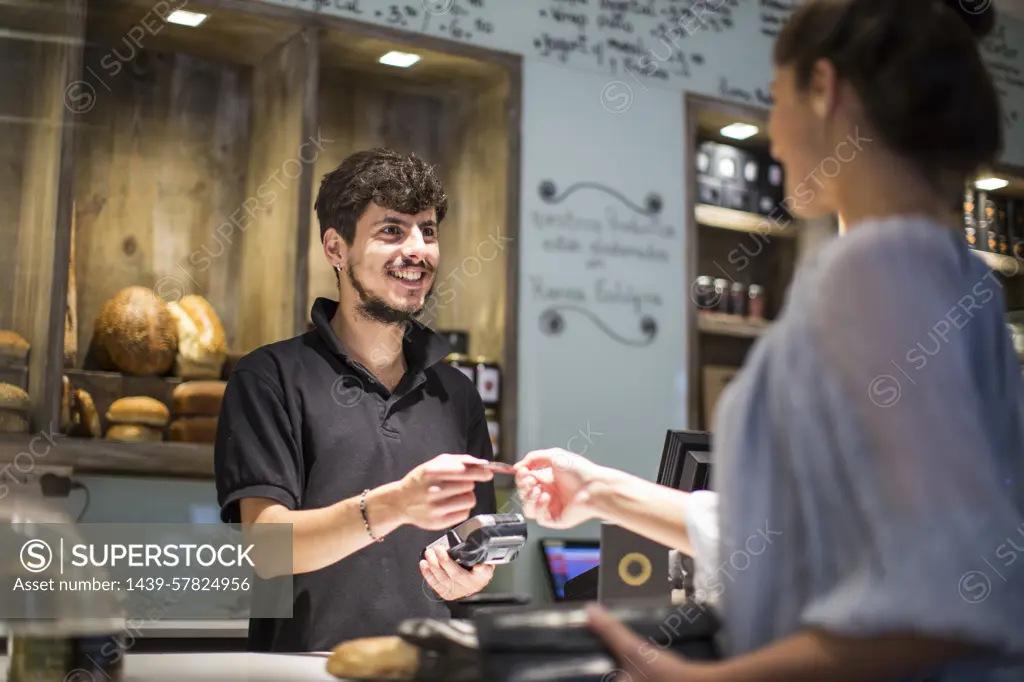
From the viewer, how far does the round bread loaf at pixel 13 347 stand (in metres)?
2.68

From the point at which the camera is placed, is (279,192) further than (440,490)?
Yes

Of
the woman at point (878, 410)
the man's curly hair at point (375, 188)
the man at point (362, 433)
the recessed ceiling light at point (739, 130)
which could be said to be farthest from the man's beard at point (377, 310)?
the recessed ceiling light at point (739, 130)

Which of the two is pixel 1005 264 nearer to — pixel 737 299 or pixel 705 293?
pixel 737 299

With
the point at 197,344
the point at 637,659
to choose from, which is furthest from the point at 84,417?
the point at 637,659

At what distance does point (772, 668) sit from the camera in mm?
687

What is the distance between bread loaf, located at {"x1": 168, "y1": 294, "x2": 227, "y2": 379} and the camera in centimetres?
308

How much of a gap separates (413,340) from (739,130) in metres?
2.48

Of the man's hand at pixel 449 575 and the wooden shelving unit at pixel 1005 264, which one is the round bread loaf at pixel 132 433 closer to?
the man's hand at pixel 449 575

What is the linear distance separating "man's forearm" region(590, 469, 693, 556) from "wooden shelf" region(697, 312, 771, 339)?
2775mm

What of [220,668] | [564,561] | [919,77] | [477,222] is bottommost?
[564,561]

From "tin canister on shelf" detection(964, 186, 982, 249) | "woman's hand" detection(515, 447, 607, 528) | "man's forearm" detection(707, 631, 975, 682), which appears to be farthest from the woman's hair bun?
"tin canister on shelf" detection(964, 186, 982, 249)

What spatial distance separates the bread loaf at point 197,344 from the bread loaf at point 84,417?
28 cm

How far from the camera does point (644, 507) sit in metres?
1.23

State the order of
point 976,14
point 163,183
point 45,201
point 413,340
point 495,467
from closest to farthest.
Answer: point 976,14 → point 495,467 → point 413,340 → point 45,201 → point 163,183
